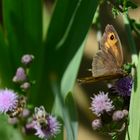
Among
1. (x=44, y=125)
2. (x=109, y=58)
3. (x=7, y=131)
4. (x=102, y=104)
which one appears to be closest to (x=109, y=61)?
(x=109, y=58)

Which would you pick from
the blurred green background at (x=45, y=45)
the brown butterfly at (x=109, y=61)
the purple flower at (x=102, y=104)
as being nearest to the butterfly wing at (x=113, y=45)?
the brown butterfly at (x=109, y=61)

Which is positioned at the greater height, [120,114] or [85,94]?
[85,94]

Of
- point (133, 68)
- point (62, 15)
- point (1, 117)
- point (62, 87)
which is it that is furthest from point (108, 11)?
point (133, 68)

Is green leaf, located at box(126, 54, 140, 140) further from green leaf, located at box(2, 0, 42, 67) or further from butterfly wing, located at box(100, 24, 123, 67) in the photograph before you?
green leaf, located at box(2, 0, 42, 67)

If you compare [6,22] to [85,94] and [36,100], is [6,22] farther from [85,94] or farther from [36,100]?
[85,94]

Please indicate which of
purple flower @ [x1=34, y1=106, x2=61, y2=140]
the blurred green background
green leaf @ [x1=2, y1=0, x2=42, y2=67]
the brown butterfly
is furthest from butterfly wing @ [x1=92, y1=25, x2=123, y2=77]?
green leaf @ [x1=2, y1=0, x2=42, y2=67]

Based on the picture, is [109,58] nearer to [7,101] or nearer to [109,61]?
[109,61]
